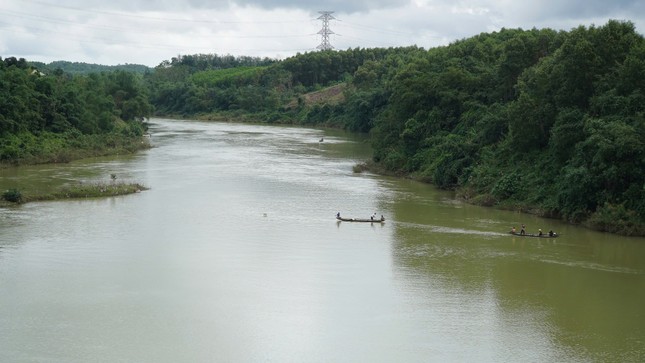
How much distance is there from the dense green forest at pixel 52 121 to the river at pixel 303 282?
7895mm

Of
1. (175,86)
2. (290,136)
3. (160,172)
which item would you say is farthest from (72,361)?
(175,86)

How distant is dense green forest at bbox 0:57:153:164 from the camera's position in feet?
134

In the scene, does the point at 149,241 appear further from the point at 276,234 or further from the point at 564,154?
the point at 564,154

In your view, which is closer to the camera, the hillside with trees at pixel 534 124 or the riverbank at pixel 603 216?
the riverbank at pixel 603 216

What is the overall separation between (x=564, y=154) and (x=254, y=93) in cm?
6530

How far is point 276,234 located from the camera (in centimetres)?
2511

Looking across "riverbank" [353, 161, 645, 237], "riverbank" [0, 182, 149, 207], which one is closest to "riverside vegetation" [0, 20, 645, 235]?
"riverbank" [353, 161, 645, 237]

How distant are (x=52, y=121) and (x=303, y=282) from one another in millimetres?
30841

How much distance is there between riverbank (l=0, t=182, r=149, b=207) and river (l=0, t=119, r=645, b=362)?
3.21ft

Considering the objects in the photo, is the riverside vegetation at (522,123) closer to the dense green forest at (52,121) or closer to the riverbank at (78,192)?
the dense green forest at (52,121)

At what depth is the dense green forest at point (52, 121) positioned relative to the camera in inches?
1606

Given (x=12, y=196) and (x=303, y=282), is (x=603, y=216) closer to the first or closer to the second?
(x=303, y=282)

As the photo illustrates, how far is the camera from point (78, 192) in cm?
3114

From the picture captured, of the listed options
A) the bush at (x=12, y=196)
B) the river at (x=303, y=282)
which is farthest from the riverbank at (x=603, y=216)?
the bush at (x=12, y=196)
